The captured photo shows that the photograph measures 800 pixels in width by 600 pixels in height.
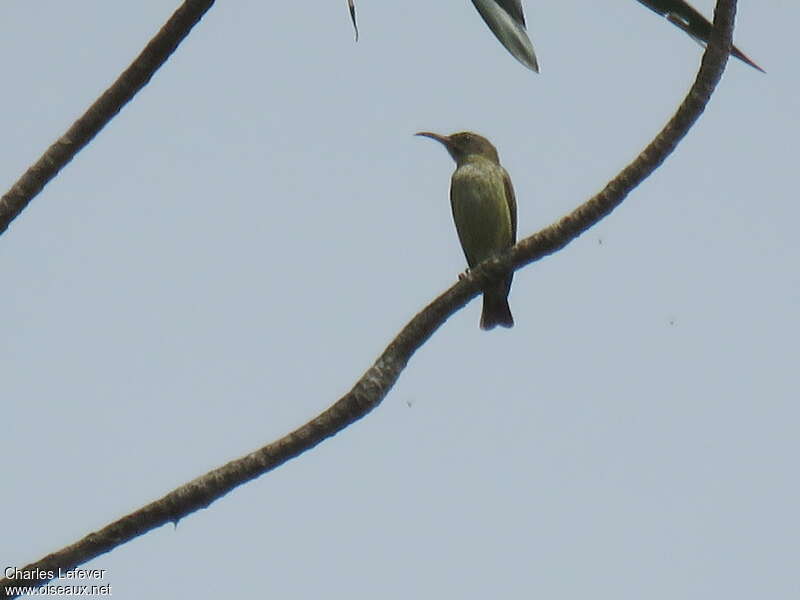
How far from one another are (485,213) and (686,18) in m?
4.25

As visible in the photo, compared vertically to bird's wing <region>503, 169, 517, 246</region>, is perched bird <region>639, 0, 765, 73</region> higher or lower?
higher

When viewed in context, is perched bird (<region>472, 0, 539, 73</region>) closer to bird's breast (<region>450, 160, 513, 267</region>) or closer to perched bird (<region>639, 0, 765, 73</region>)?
perched bird (<region>639, 0, 765, 73</region>)

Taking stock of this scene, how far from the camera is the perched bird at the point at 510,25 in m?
4.19

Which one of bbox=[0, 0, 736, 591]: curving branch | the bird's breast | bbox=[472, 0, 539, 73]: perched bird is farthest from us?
the bird's breast

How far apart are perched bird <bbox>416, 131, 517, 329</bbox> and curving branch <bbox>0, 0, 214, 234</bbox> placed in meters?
4.51

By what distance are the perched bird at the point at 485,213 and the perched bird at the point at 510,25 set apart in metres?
4.31

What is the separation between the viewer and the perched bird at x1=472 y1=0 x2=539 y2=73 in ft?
13.7

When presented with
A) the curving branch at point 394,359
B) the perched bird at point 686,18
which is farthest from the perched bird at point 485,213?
the perched bird at point 686,18

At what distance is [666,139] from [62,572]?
250 cm

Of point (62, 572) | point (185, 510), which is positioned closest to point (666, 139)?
point (185, 510)

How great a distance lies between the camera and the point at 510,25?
425cm

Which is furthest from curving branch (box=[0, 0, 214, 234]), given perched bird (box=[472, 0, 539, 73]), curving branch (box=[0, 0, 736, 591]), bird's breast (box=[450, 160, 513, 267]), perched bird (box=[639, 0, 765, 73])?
bird's breast (box=[450, 160, 513, 267])

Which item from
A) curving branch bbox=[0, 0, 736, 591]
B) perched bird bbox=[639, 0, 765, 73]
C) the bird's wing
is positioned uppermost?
perched bird bbox=[639, 0, 765, 73]

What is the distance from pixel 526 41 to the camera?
13.9 ft
